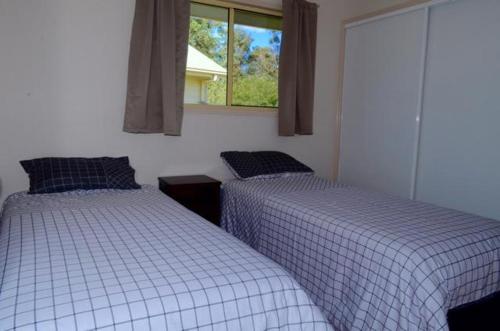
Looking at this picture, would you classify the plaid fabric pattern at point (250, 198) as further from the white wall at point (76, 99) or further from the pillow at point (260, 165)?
the white wall at point (76, 99)

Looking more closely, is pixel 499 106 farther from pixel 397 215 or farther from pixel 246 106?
pixel 246 106

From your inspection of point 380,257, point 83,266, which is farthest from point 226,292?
point 380,257

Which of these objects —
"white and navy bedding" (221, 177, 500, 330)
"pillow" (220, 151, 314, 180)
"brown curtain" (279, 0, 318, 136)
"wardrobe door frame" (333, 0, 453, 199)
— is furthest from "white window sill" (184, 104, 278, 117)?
"white and navy bedding" (221, 177, 500, 330)

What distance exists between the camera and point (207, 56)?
313 cm

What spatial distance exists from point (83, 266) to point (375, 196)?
1.90 metres

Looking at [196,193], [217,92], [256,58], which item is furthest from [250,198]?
[256,58]

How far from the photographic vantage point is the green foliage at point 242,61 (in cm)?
309

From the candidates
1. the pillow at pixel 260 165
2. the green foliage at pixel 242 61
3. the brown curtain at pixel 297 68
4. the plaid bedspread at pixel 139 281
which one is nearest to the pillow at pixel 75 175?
the plaid bedspread at pixel 139 281

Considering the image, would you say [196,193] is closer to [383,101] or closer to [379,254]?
[379,254]

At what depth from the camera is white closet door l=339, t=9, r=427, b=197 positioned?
3.07 metres

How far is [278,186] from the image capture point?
107 inches

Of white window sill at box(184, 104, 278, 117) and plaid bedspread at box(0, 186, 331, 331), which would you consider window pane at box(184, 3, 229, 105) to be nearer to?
white window sill at box(184, 104, 278, 117)

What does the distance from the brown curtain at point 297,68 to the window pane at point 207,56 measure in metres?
0.56

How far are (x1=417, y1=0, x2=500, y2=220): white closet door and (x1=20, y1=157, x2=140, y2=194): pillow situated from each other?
2362mm
